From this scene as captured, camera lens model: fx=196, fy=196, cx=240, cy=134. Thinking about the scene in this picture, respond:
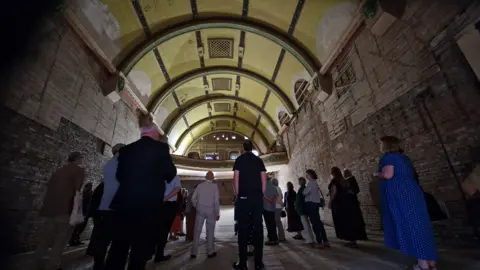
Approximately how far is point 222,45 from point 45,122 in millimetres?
7884

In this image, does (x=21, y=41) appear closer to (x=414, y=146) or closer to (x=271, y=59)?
(x=414, y=146)

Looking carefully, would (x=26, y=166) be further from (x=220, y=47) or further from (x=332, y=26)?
(x=332, y=26)

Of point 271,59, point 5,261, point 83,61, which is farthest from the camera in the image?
point 271,59

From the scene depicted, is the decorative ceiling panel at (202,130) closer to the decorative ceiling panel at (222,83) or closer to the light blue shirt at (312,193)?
the decorative ceiling panel at (222,83)

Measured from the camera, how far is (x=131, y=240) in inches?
57.7

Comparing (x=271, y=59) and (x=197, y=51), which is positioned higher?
(x=197, y=51)

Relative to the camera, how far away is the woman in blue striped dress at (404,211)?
2.09 meters

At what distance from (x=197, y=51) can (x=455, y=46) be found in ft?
30.9

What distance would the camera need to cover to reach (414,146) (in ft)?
13.8

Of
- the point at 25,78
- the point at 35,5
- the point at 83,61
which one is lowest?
the point at 35,5

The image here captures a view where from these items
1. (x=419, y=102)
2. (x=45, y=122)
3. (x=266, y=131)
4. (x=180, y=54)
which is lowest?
(x=419, y=102)

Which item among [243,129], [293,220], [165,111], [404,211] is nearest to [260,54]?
[165,111]

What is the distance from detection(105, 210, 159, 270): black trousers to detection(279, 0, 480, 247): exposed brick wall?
16.0ft

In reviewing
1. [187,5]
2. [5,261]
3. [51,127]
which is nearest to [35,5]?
[5,261]
